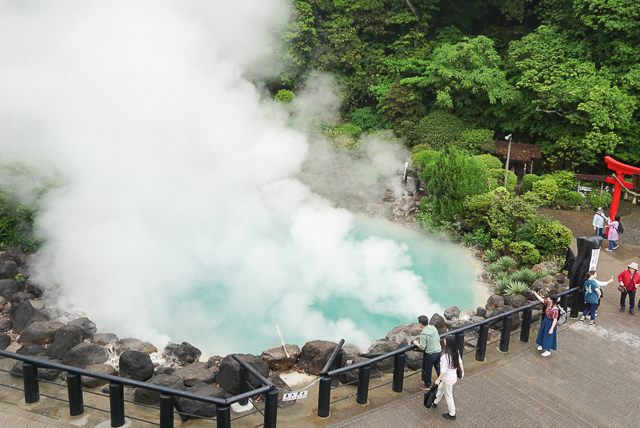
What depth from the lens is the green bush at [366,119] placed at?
84.5 feet

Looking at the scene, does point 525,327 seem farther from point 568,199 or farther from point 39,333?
point 568,199

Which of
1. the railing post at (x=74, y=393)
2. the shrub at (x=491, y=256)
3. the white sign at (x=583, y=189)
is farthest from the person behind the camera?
the white sign at (x=583, y=189)

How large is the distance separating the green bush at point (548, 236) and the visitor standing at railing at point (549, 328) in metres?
5.93

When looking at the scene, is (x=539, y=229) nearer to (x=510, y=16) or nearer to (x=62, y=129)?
(x=62, y=129)

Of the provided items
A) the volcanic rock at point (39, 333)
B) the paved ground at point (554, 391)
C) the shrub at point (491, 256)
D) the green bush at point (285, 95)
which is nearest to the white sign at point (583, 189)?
the shrub at point (491, 256)

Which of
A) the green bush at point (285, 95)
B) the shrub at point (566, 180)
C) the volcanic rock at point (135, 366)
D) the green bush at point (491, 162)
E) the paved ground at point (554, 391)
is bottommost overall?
the volcanic rock at point (135, 366)

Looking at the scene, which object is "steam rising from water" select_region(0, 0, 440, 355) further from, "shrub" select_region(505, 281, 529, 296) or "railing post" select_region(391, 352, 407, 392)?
→ "railing post" select_region(391, 352, 407, 392)

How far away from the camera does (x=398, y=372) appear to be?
6.45 m

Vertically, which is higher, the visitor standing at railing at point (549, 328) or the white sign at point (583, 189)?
the white sign at point (583, 189)

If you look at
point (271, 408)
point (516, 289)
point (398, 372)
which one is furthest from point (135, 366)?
point (516, 289)

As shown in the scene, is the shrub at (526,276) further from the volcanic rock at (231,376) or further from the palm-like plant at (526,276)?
the volcanic rock at (231,376)

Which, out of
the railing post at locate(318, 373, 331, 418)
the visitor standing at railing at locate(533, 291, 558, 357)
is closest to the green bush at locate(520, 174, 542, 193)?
the visitor standing at railing at locate(533, 291, 558, 357)

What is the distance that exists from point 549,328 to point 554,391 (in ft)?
3.64

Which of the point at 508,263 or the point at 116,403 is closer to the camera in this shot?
the point at 116,403
